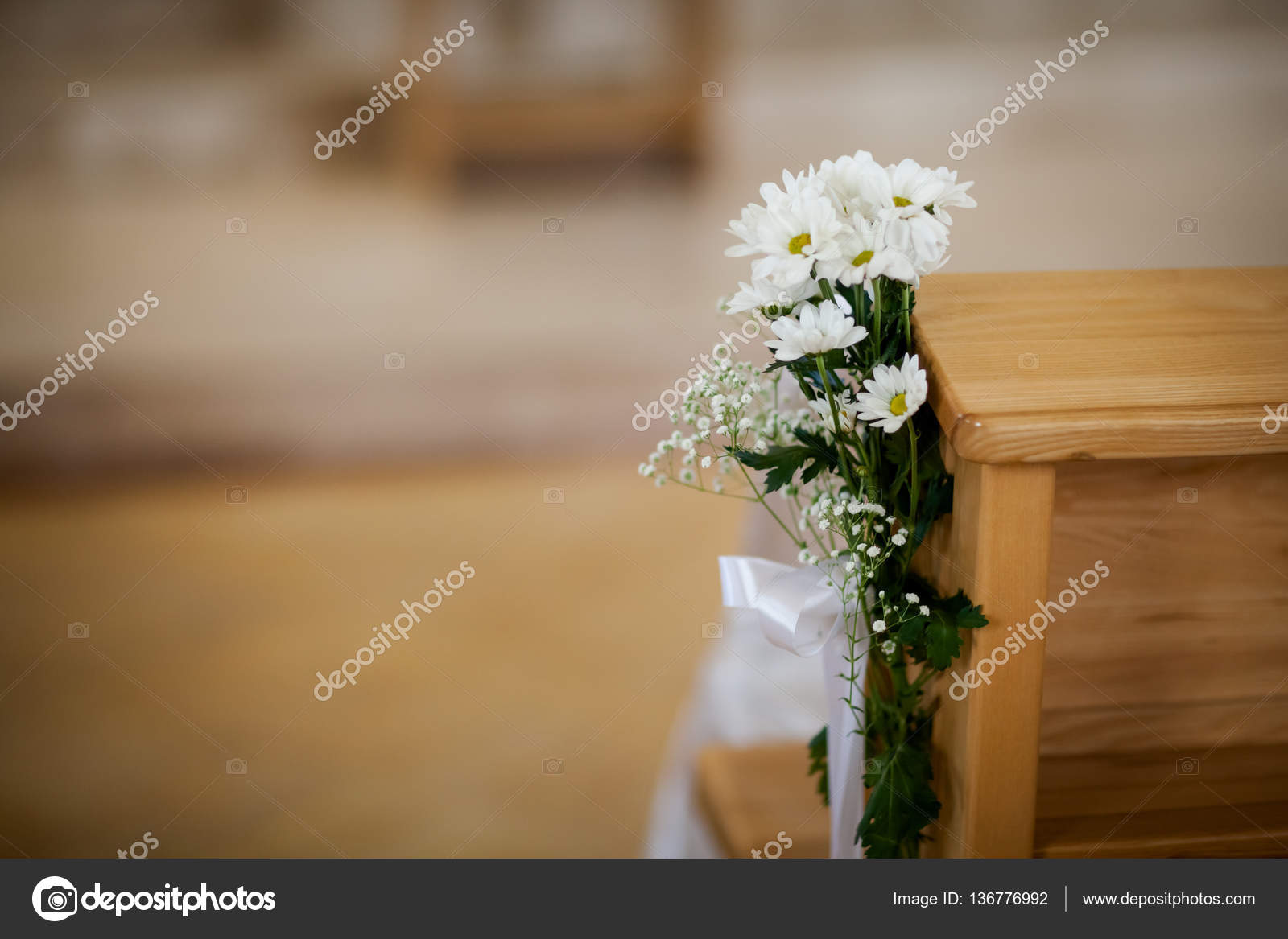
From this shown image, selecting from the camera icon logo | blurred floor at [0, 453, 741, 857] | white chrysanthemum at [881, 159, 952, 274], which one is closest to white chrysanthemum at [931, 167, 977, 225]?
white chrysanthemum at [881, 159, 952, 274]

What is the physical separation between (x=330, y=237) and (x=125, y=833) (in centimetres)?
219

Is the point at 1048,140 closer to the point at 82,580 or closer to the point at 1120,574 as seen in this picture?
the point at 1120,574

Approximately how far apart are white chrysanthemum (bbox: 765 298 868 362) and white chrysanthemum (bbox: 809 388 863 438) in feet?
0.16

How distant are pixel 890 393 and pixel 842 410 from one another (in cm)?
4

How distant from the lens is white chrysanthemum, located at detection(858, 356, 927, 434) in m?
0.71

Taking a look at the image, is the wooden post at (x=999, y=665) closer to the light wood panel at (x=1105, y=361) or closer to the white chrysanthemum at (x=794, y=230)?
the light wood panel at (x=1105, y=361)

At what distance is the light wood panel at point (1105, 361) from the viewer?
0.68m

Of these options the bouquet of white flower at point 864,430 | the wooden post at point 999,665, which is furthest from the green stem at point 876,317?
the wooden post at point 999,665

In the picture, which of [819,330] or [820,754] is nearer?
[819,330]

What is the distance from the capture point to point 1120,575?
826 millimetres

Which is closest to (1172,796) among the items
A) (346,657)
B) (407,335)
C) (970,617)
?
(970,617)

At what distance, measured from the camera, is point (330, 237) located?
144 inches

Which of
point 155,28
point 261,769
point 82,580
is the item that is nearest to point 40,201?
point 155,28

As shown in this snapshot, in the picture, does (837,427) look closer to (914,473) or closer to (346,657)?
(914,473)
